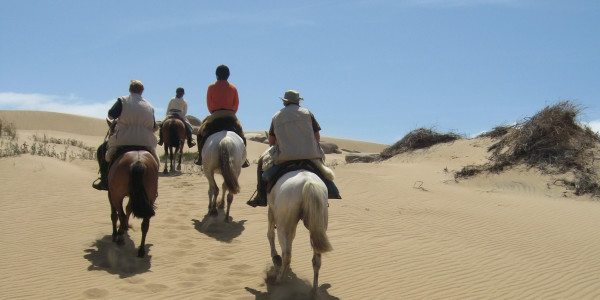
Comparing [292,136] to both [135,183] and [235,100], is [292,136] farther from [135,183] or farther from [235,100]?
[235,100]

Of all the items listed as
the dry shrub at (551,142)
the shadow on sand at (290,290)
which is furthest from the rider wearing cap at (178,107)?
the dry shrub at (551,142)

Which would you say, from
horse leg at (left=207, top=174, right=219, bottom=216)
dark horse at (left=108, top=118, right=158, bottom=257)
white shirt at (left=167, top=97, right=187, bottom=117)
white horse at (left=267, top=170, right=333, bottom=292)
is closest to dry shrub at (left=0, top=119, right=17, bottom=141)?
white shirt at (left=167, top=97, right=187, bottom=117)

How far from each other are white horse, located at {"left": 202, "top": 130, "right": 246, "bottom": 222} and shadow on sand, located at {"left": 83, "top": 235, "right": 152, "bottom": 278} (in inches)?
64.8

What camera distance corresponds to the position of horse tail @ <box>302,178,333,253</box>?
574 cm

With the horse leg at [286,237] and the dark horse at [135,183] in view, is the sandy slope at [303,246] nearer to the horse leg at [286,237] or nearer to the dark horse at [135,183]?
the horse leg at [286,237]

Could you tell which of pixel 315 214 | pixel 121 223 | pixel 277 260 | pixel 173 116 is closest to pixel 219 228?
pixel 121 223

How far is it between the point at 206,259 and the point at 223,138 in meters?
2.40

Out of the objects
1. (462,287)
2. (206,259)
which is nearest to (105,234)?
(206,259)

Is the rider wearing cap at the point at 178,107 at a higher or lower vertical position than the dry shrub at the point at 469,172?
higher

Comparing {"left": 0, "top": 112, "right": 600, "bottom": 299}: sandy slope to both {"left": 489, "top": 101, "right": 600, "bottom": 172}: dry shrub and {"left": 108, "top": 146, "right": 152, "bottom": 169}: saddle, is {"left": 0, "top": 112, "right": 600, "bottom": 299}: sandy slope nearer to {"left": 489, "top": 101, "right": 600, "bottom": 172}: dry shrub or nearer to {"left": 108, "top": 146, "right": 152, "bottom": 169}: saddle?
{"left": 108, "top": 146, "right": 152, "bottom": 169}: saddle

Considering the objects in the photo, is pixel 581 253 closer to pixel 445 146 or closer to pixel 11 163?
pixel 11 163

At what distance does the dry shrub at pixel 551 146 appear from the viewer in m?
16.4

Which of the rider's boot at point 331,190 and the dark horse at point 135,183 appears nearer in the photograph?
the rider's boot at point 331,190

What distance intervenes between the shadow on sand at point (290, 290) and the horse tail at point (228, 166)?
7.28 ft
